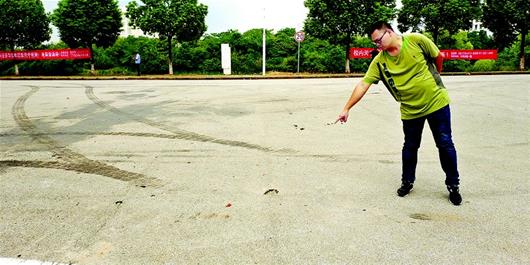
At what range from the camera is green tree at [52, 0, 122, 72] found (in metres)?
24.8

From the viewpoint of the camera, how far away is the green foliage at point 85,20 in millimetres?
24797

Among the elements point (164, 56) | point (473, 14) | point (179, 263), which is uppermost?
point (473, 14)

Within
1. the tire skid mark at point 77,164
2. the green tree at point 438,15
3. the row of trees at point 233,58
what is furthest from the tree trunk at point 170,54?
the tire skid mark at point 77,164

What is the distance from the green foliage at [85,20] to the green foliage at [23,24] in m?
2.16

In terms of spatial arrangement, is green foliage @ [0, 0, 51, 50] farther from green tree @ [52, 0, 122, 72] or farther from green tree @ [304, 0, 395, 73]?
green tree @ [304, 0, 395, 73]

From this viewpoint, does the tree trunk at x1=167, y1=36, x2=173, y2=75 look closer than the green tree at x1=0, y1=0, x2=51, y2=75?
Yes

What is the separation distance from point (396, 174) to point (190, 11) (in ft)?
72.2

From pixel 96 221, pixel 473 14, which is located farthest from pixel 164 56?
pixel 96 221

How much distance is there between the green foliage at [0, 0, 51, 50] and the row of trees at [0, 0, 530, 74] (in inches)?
2.2

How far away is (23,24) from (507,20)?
33.0 m

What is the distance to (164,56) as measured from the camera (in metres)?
26.9

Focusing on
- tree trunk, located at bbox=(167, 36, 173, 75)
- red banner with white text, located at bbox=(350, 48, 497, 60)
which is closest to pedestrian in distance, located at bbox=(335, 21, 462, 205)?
tree trunk, located at bbox=(167, 36, 173, 75)

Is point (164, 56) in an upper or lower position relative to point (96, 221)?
upper

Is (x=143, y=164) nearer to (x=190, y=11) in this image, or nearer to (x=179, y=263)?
(x=179, y=263)
